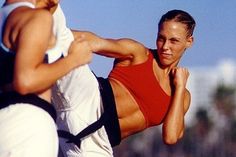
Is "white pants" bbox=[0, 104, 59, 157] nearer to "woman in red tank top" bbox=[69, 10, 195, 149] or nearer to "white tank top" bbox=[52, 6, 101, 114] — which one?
"white tank top" bbox=[52, 6, 101, 114]

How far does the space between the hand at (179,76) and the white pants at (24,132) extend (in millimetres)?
2169

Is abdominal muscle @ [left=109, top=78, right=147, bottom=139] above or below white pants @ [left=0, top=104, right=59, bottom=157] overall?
below

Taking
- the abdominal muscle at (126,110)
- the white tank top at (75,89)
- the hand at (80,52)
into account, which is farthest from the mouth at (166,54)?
the hand at (80,52)

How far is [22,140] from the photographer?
6098 millimetres

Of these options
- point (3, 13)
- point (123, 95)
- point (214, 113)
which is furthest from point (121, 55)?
point (214, 113)

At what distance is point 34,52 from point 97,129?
1.94 metres

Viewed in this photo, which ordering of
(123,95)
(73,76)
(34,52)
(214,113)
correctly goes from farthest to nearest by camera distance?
(214,113), (123,95), (73,76), (34,52)

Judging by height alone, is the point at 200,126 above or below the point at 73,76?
below

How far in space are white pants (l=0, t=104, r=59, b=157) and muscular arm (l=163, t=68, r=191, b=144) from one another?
2128mm

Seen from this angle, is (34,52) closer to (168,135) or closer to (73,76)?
(73,76)

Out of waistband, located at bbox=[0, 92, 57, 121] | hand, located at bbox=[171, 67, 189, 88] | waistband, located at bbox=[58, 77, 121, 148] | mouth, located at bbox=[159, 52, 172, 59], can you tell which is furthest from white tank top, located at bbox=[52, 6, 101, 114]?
waistband, located at bbox=[0, 92, 57, 121]

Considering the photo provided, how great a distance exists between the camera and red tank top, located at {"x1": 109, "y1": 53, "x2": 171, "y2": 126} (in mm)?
8109

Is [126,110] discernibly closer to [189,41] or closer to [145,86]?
[145,86]

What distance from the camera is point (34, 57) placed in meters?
5.91
